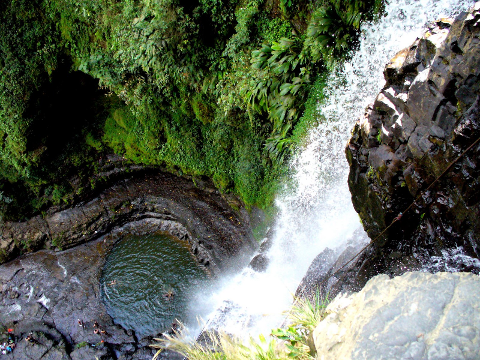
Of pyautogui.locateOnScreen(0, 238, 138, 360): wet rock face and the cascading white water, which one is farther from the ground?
pyautogui.locateOnScreen(0, 238, 138, 360): wet rock face

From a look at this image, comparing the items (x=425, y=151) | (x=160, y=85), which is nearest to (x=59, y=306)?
(x=160, y=85)

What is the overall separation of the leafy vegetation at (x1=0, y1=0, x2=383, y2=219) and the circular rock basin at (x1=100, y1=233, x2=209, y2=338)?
110 inches

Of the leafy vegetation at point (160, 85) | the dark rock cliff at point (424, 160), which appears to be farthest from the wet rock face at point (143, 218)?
the dark rock cliff at point (424, 160)

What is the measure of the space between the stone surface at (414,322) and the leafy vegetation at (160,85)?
17.0 feet

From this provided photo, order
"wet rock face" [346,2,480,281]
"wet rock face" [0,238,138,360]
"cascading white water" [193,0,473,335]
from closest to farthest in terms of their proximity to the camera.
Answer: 1. "wet rock face" [346,2,480,281]
2. "cascading white water" [193,0,473,335]
3. "wet rock face" [0,238,138,360]

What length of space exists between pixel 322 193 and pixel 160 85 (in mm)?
5938

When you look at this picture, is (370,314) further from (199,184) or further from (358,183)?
(199,184)

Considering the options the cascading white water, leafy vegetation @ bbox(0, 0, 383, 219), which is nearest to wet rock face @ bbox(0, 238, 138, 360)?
leafy vegetation @ bbox(0, 0, 383, 219)

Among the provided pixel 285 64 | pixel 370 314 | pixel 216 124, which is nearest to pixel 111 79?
pixel 216 124

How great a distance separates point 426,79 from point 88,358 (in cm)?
1005

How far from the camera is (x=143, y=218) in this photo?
1212 centimetres

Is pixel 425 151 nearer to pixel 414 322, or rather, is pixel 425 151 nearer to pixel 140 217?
pixel 414 322

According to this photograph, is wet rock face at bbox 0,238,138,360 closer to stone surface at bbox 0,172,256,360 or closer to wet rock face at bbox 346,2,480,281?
stone surface at bbox 0,172,256,360

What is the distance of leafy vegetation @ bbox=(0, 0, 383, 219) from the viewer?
23.6 ft
